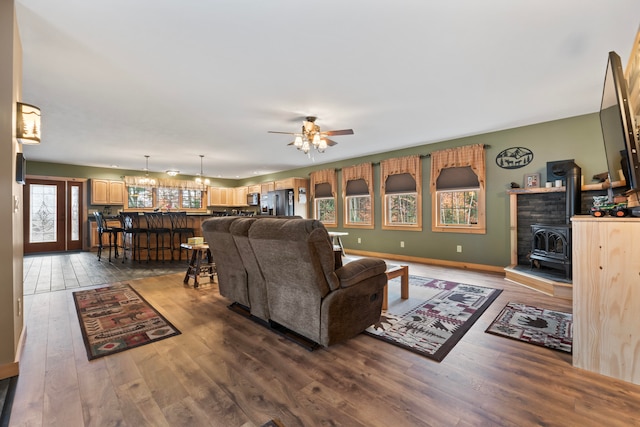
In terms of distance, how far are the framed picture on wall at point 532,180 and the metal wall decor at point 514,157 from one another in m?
0.21

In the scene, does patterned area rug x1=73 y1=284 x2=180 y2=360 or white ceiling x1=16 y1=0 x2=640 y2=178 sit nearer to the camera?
white ceiling x1=16 y1=0 x2=640 y2=178

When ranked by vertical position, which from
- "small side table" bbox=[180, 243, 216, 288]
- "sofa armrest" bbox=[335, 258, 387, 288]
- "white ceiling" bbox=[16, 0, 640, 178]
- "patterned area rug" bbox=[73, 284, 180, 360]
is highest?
"white ceiling" bbox=[16, 0, 640, 178]

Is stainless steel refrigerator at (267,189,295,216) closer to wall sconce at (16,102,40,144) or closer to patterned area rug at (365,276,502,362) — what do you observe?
patterned area rug at (365,276,502,362)

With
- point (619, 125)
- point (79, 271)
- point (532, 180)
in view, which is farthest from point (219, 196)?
point (619, 125)

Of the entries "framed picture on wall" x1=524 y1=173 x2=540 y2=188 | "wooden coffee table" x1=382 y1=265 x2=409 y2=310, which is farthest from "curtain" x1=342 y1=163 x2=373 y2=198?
"wooden coffee table" x1=382 y1=265 x2=409 y2=310

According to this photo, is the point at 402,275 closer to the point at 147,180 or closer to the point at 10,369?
the point at 10,369

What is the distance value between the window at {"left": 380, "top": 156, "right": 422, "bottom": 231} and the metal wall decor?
149cm

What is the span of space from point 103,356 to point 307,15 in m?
3.06

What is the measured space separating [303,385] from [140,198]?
30.9 feet

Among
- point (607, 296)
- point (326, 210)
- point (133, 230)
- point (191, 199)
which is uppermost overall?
point (191, 199)

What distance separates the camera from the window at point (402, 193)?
589 centimetres

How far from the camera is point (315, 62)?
2.66 metres

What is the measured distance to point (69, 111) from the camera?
12.6 ft

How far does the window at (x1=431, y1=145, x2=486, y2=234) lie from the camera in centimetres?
506
